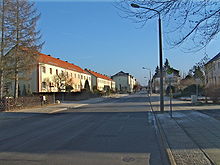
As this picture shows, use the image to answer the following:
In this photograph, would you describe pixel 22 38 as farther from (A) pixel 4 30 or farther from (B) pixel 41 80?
(B) pixel 41 80

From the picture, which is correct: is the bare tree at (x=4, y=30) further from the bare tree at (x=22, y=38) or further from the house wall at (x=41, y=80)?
the house wall at (x=41, y=80)

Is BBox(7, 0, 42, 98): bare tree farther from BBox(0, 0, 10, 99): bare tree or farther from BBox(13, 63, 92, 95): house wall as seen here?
BBox(13, 63, 92, 95): house wall

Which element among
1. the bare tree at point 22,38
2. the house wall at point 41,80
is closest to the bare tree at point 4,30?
the bare tree at point 22,38

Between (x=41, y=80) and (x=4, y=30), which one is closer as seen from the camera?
(x=4, y=30)

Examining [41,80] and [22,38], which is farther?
[41,80]

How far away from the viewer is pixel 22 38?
82.1ft

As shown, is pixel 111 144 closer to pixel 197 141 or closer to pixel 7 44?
pixel 197 141

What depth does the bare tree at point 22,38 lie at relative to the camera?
24266 mm

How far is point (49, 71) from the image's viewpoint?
49562 millimetres

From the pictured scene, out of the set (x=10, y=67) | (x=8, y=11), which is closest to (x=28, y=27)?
(x=8, y=11)

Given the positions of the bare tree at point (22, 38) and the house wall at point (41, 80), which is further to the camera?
the house wall at point (41, 80)

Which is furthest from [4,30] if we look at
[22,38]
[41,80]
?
[41,80]

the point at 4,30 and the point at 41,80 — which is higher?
the point at 4,30

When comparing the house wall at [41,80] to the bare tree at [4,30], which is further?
the house wall at [41,80]
